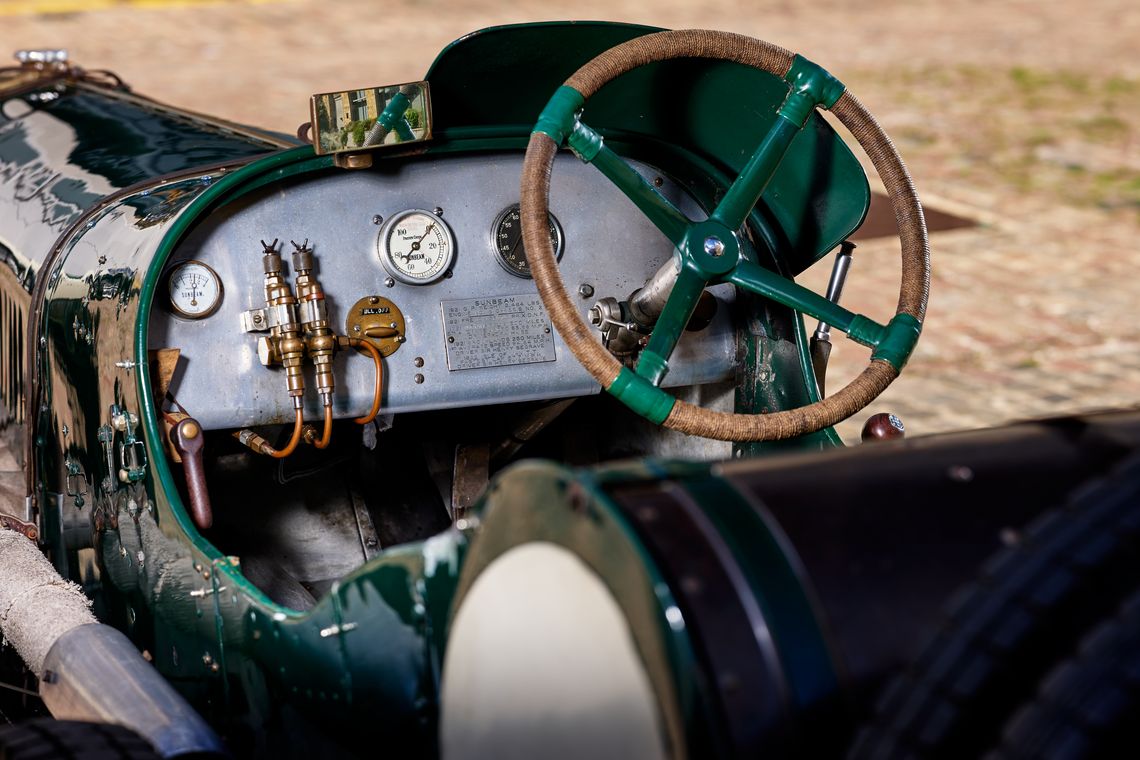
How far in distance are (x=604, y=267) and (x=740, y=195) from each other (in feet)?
1.72

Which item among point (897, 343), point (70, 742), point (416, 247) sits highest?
point (416, 247)

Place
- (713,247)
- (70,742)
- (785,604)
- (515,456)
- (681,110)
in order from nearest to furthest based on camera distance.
→ (785,604)
(70,742)
(713,247)
(681,110)
(515,456)

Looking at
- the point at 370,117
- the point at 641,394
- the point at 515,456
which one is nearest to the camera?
the point at 641,394

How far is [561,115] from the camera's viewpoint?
243cm

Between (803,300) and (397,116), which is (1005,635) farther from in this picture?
(397,116)

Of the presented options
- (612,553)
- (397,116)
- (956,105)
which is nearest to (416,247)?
(397,116)

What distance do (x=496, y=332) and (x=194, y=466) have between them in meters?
0.71

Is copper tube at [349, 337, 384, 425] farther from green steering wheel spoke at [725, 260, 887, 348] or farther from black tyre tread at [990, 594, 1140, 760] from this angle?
black tyre tread at [990, 594, 1140, 760]

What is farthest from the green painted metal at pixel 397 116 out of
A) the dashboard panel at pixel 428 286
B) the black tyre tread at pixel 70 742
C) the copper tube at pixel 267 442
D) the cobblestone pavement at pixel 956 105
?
the cobblestone pavement at pixel 956 105

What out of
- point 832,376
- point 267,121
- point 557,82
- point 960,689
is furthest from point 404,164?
point 267,121

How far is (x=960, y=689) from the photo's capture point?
123 cm

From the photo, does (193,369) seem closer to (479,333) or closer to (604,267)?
(479,333)

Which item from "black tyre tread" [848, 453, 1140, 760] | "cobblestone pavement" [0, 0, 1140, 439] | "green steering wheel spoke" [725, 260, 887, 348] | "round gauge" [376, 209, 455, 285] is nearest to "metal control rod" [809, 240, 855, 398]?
"green steering wheel spoke" [725, 260, 887, 348]

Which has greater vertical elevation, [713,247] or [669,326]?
[713,247]
